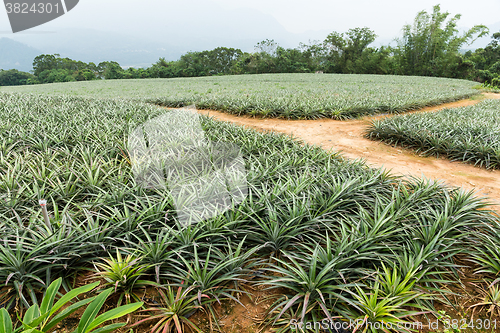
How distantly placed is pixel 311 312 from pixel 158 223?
4.41ft

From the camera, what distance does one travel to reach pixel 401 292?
1461 mm

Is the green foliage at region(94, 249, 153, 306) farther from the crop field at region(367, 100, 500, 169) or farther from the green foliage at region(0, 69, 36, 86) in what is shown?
the green foliage at region(0, 69, 36, 86)

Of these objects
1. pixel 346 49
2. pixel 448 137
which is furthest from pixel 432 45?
pixel 448 137

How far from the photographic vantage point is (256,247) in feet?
5.74

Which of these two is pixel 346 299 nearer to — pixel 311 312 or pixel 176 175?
pixel 311 312

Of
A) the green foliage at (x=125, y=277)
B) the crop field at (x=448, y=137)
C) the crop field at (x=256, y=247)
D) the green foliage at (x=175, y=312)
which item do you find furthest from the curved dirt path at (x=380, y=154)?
the green foliage at (x=125, y=277)

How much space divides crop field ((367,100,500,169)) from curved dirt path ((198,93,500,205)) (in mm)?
187

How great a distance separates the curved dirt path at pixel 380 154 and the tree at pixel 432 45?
32.0m

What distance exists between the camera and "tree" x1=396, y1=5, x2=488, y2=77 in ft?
93.4

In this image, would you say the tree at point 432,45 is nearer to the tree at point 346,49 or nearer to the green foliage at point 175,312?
the tree at point 346,49

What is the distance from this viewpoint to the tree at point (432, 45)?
28.5 metres
